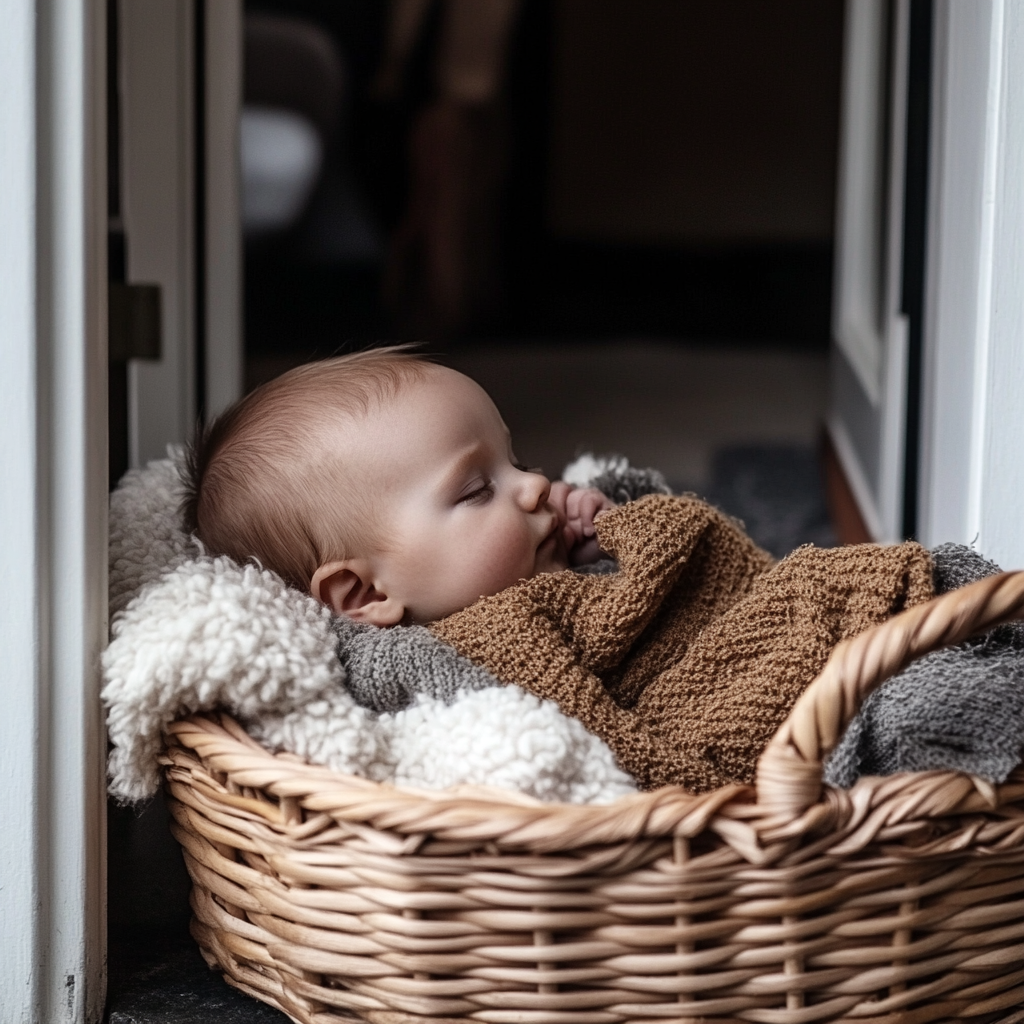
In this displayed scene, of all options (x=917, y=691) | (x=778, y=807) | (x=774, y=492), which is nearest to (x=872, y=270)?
(x=774, y=492)

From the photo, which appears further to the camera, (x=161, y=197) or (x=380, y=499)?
(x=161, y=197)

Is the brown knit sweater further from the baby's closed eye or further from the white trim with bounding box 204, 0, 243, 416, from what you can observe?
the white trim with bounding box 204, 0, 243, 416

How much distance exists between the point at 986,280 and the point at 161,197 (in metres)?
0.86

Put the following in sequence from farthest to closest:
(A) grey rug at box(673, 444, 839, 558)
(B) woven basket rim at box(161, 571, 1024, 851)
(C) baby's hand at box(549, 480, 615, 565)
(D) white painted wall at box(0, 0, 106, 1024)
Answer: (A) grey rug at box(673, 444, 839, 558)
(C) baby's hand at box(549, 480, 615, 565)
(D) white painted wall at box(0, 0, 106, 1024)
(B) woven basket rim at box(161, 571, 1024, 851)

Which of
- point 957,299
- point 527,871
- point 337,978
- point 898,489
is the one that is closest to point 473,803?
point 527,871

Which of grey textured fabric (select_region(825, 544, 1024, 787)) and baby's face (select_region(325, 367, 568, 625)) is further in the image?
baby's face (select_region(325, 367, 568, 625))

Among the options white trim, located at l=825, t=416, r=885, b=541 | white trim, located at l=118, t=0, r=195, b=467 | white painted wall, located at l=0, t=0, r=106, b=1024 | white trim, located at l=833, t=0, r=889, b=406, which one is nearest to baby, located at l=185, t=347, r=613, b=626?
white painted wall, located at l=0, t=0, r=106, b=1024

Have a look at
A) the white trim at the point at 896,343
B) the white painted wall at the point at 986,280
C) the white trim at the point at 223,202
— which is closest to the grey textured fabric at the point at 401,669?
the white painted wall at the point at 986,280

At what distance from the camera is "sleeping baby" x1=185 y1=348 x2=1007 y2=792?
830 mm

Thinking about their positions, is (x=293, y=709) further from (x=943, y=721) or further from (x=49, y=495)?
(x=943, y=721)

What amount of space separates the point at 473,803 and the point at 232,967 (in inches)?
10.3

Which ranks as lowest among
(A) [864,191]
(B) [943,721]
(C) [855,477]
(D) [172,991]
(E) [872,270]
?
(D) [172,991]

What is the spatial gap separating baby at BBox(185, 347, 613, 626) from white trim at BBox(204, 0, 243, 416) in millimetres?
506

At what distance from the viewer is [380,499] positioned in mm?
926
